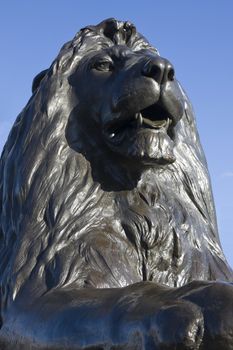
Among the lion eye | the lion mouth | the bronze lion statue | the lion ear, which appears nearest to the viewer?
the bronze lion statue

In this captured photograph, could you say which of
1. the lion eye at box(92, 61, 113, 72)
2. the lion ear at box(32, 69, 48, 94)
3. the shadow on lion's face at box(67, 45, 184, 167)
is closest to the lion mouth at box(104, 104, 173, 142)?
the shadow on lion's face at box(67, 45, 184, 167)

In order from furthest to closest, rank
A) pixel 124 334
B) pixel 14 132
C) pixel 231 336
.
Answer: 1. pixel 14 132
2. pixel 124 334
3. pixel 231 336

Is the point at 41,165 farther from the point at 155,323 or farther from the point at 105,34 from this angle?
the point at 155,323

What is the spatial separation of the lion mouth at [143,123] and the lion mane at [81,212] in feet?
0.37

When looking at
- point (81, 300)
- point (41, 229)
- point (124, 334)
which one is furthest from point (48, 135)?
point (124, 334)

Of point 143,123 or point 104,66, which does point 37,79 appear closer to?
point 104,66

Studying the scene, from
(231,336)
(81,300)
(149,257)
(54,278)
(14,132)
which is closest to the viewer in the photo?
(231,336)

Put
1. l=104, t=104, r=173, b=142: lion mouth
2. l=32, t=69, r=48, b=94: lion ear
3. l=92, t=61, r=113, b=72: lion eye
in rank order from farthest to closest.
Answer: l=32, t=69, r=48, b=94: lion ear → l=92, t=61, r=113, b=72: lion eye → l=104, t=104, r=173, b=142: lion mouth

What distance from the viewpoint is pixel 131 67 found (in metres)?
2.91

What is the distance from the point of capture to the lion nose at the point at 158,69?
2.82 meters

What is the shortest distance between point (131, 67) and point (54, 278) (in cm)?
72

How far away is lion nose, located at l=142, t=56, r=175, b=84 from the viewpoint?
2.82m

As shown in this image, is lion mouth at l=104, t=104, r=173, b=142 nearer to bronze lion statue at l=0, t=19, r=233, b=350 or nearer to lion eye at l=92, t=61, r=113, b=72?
bronze lion statue at l=0, t=19, r=233, b=350

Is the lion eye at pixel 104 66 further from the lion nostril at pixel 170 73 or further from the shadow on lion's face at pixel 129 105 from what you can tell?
the lion nostril at pixel 170 73
